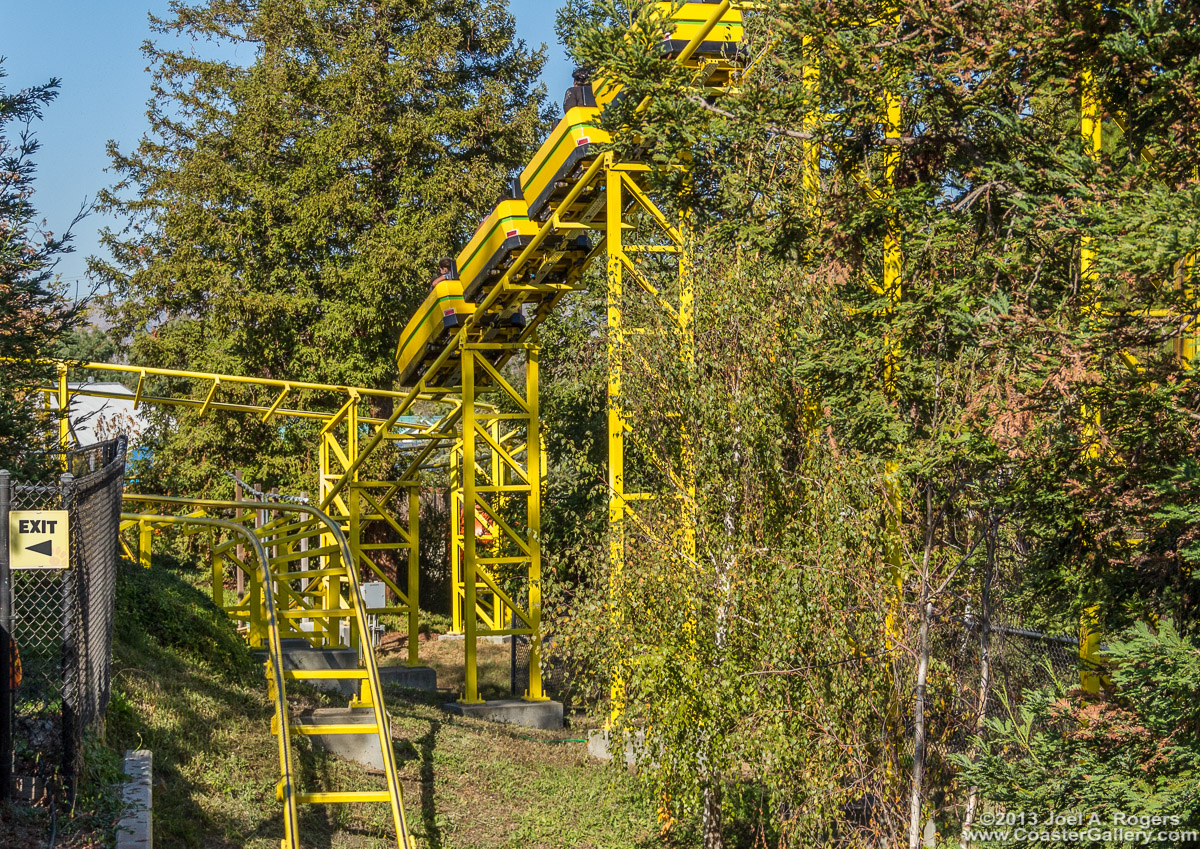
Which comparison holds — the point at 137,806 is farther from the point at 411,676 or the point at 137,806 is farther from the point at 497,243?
the point at 411,676

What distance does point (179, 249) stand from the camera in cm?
2309

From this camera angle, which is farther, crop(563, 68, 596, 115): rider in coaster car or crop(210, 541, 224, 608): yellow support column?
crop(210, 541, 224, 608): yellow support column

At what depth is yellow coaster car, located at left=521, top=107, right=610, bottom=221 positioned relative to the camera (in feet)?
37.6

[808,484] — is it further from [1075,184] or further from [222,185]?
[222,185]

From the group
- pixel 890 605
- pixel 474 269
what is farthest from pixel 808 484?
pixel 474 269

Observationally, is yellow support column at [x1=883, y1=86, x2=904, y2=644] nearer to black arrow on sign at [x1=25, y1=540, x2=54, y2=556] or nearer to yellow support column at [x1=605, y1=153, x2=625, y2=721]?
yellow support column at [x1=605, y1=153, x2=625, y2=721]


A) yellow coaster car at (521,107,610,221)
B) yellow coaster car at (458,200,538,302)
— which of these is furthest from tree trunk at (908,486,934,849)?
yellow coaster car at (458,200,538,302)

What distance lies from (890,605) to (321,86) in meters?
20.5

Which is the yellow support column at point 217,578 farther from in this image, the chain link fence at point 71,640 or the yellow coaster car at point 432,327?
the chain link fence at point 71,640

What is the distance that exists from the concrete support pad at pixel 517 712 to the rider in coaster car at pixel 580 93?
7.11 meters

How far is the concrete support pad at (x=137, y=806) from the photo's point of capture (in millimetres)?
6020

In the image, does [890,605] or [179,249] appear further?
[179,249]

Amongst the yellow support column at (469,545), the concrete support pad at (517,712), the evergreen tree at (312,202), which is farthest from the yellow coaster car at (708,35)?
the evergreen tree at (312,202)

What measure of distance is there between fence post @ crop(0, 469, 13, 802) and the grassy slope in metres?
1.21
